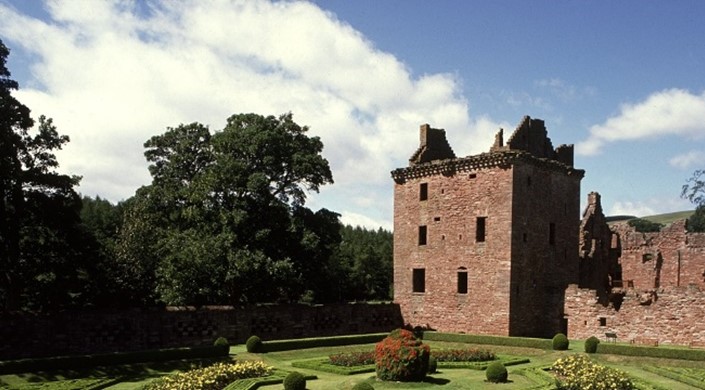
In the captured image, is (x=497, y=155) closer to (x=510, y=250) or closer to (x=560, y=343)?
(x=510, y=250)

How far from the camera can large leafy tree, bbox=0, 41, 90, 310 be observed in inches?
1081

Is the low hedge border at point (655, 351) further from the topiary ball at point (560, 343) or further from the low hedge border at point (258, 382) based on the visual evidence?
the low hedge border at point (258, 382)

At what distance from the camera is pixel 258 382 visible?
78.5ft

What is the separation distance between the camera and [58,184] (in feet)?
96.1

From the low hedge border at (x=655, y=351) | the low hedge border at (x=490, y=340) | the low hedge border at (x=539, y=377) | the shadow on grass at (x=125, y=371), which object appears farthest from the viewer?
the low hedge border at (x=490, y=340)

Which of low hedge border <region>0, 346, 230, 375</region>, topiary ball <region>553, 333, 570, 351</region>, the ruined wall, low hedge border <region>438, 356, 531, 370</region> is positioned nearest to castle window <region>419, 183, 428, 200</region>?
topiary ball <region>553, 333, 570, 351</region>

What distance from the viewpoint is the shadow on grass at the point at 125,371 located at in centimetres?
2457

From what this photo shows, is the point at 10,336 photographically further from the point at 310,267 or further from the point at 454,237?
the point at 454,237

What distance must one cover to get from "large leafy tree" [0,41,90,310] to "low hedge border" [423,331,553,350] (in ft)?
59.1

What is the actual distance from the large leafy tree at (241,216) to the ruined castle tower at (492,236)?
578cm

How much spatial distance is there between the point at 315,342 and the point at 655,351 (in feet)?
50.4

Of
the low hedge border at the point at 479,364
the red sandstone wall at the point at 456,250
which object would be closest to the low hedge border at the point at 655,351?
the low hedge border at the point at 479,364

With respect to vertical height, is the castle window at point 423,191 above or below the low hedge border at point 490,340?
above

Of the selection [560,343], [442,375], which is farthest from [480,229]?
[442,375]
